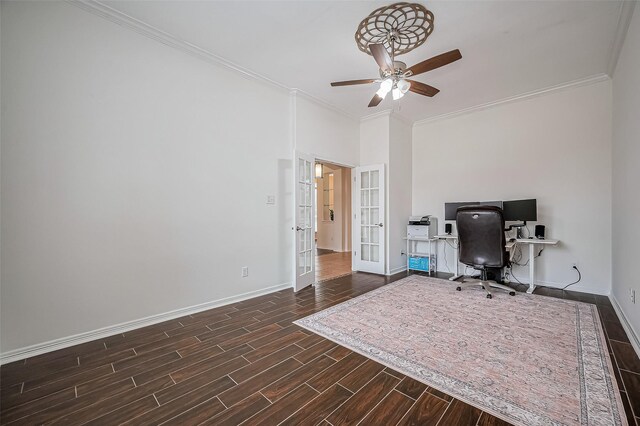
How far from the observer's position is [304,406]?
5.21 ft

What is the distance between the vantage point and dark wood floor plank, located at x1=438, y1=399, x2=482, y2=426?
145 cm

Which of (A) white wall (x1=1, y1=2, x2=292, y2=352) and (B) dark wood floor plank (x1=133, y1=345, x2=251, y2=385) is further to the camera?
(A) white wall (x1=1, y1=2, x2=292, y2=352)

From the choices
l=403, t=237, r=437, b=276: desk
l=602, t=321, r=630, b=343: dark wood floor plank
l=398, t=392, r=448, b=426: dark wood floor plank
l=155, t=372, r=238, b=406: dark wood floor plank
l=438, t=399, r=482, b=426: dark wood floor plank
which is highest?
l=403, t=237, r=437, b=276: desk

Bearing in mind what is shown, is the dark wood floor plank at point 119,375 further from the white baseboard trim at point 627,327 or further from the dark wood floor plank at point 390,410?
the white baseboard trim at point 627,327

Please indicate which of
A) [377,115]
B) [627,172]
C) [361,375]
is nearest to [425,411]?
[361,375]

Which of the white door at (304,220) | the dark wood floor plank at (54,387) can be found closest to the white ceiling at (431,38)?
the white door at (304,220)

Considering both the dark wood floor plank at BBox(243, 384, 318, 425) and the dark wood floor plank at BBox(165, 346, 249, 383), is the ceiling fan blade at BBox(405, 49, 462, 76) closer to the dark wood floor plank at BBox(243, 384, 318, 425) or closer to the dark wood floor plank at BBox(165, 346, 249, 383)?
the dark wood floor plank at BBox(243, 384, 318, 425)

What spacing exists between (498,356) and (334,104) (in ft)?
13.6

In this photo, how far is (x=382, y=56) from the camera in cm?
244

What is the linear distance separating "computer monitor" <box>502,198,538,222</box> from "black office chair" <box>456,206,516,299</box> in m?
0.73

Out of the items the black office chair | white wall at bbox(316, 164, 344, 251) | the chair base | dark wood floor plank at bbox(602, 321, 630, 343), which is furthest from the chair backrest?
white wall at bbox(316, 164, 344, 251)

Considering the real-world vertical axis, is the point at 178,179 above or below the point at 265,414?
above

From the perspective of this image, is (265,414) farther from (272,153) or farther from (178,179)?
(272,153)

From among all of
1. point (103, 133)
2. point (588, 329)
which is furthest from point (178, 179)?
point (588, 329)
